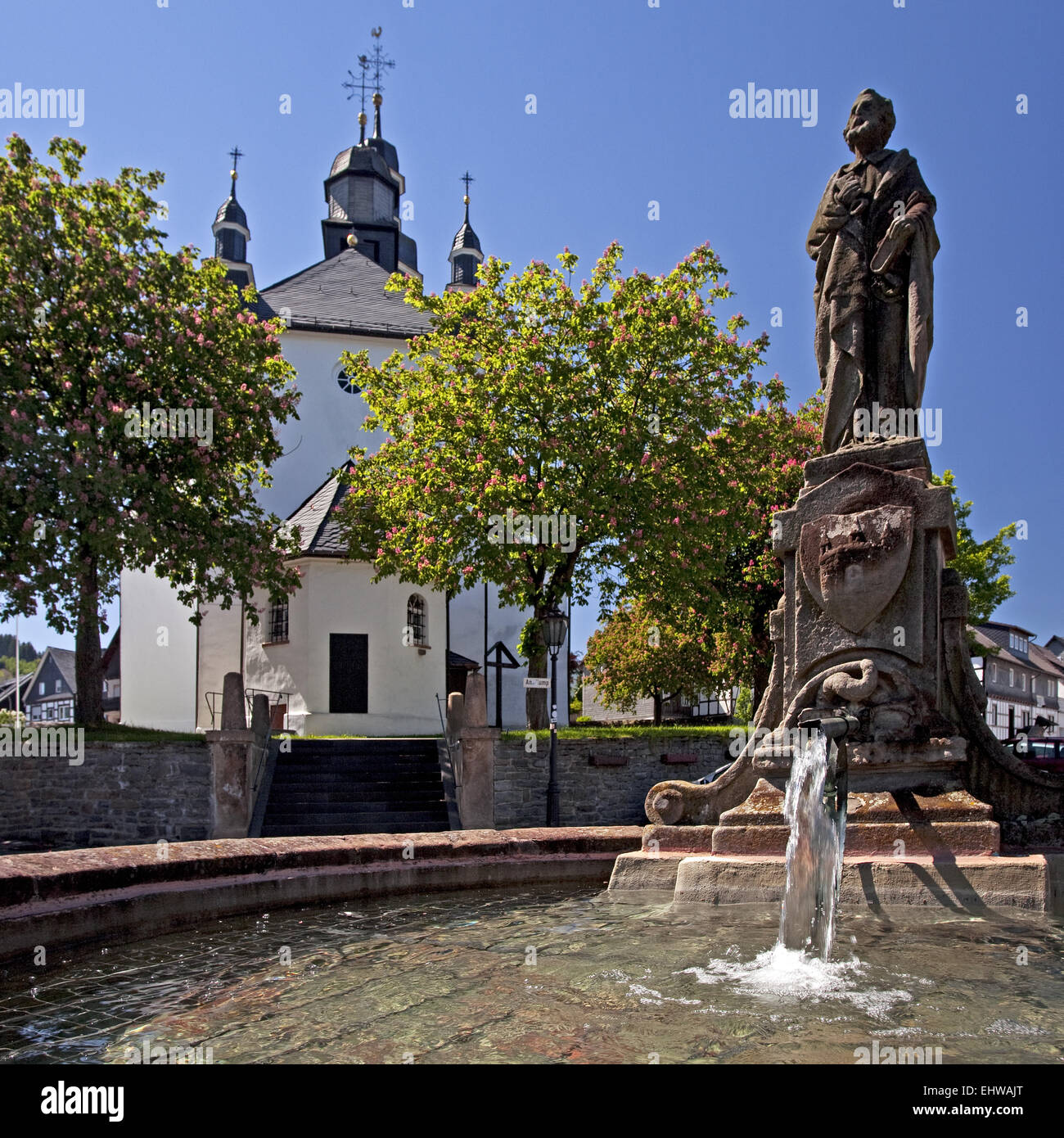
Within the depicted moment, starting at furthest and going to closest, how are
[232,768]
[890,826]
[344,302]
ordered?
[344,302] → [232,768] → [890,826]

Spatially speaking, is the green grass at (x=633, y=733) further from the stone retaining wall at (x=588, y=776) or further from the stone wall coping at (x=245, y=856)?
the stone wall coping at (x=245, y=856)

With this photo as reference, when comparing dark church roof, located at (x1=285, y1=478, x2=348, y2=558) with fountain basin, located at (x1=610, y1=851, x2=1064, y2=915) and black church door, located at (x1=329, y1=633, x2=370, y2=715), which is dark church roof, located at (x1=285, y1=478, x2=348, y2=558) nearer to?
black church door, located at (x1=329, y1=633, x2=370, y2=715)

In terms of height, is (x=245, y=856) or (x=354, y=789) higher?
(x=245, y=856)

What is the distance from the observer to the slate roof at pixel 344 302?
3819 centimetres

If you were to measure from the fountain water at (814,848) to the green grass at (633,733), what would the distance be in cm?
1432

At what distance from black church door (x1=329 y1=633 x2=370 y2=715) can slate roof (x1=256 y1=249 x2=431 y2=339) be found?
11329 mm

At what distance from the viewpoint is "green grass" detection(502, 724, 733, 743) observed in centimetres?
2170

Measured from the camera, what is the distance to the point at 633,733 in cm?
2331

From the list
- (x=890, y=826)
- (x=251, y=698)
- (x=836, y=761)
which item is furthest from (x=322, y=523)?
(x=836, y=761)

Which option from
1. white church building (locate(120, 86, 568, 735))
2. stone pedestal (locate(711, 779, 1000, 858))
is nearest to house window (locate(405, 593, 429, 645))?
white church building (locate(120, 86, 568, 735))

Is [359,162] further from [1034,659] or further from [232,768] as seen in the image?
[1034,659]

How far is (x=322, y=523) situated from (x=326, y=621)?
3.14 m

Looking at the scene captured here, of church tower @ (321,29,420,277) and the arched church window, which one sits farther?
church tower @ (321,29,420,277)
